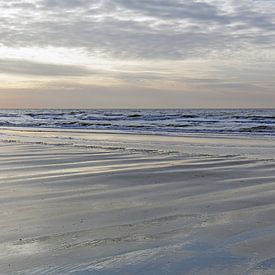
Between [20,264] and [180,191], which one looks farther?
[180,191]

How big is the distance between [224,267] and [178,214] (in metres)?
1.93

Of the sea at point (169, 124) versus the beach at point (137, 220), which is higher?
the sea at point (169, 124)

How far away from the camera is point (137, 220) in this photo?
5.46 m

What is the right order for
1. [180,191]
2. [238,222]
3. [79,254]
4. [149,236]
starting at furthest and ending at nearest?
[180,191], [238,222], [149,236], [79,254]

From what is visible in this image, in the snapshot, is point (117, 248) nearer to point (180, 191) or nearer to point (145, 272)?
point (145, 272)

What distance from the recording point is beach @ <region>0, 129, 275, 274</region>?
13.0 ft

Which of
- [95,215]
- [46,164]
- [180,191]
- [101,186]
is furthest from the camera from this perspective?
[46,164]

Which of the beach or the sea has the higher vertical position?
the sea

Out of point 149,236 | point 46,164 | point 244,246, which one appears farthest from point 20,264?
point 46,164

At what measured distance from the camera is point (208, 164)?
1135cm

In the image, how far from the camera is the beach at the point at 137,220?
3.96 metres

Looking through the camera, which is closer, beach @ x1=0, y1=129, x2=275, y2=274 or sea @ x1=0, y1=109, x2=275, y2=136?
beach @ x1=0, y1=129, x2=275, y2=274

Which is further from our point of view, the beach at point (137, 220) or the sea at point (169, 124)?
the sea at point (169, 124)

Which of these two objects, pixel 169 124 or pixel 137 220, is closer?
pixel 137 220
